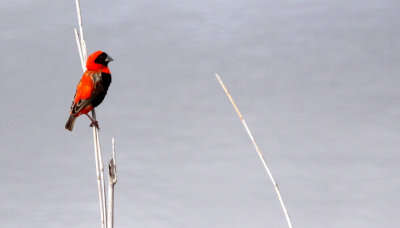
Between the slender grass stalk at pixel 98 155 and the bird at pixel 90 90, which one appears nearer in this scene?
the slender grass stalk at pixel 98 155

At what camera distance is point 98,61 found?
11.3 feet

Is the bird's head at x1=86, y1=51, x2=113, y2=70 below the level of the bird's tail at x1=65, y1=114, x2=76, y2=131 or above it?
above

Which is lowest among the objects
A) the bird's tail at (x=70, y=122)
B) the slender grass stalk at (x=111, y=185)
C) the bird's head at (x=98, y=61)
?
the bird's tail at (x=70, y=122)

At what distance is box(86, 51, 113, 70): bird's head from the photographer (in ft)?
11.2

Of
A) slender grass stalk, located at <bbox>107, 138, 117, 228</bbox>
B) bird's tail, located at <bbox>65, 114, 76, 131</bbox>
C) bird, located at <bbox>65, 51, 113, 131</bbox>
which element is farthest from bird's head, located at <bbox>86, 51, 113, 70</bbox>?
slender grass stalk, located at <bbox>107, 138, 117, 228</bbox>

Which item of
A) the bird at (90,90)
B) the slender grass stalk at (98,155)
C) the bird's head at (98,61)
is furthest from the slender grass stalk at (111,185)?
the bird's head at (98,61)

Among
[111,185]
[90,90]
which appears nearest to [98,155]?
[111,185]

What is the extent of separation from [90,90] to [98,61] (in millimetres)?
230

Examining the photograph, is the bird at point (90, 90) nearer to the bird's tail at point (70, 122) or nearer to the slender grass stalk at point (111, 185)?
the bird's tail at point (70, 122)

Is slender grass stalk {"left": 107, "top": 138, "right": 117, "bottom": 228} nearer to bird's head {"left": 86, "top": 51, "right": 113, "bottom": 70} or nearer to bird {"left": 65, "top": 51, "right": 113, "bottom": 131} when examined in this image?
bird {"left": 65, "top": 51, "right": 113, "bottom": 131}

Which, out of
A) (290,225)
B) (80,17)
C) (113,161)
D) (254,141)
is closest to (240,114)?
(254,141)

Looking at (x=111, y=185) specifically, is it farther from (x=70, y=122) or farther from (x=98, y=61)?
(x=98, y=61)

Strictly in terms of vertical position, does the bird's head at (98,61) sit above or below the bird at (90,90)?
above

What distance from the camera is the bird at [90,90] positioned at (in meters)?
3.34
